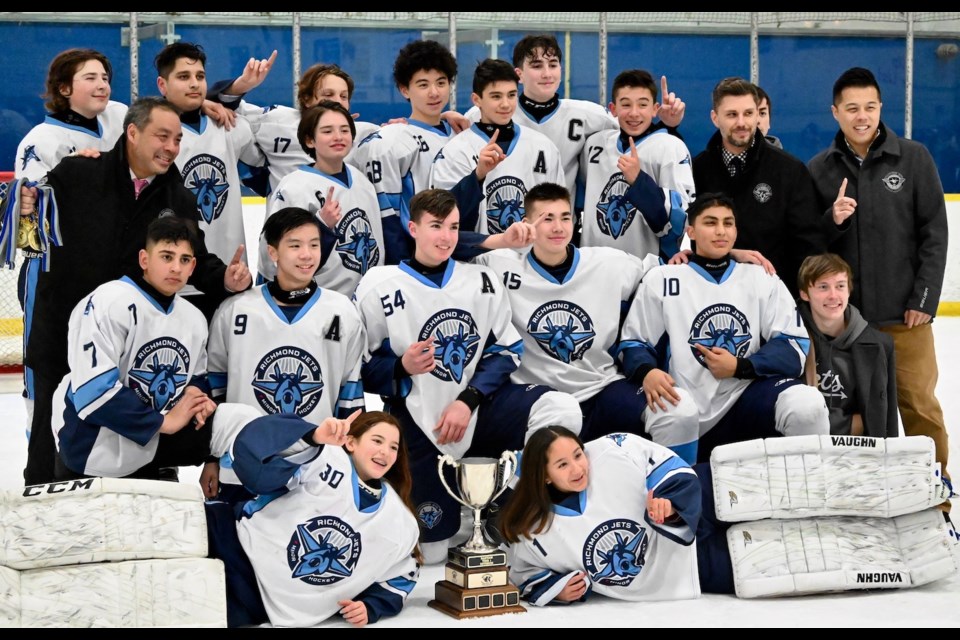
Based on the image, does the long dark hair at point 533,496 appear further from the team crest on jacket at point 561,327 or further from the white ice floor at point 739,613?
the team crest on jacket at point 561,327

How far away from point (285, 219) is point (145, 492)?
0.90 metres

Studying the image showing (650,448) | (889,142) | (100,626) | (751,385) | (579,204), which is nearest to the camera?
(100,626)

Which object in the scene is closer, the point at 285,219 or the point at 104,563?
the point at 104,563

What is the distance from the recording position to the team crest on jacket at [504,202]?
173 inches

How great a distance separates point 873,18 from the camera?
1013cm

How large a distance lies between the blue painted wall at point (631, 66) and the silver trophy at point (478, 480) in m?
6.04

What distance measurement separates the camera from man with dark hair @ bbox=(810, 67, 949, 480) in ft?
14.1

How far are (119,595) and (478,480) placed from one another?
919 millimetres

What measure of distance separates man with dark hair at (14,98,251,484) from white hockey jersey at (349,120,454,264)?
0.78 metres

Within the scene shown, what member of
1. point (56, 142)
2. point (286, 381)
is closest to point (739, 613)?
point (286, 381)

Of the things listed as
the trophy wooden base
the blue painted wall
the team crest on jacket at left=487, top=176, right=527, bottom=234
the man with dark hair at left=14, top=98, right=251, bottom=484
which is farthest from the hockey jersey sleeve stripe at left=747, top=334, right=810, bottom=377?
the blue painted wall

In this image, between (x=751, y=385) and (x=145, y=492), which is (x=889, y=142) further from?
(x=145, y=492)


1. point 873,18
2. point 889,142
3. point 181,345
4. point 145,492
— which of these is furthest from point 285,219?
point 873,18

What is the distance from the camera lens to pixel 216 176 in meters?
4.39
